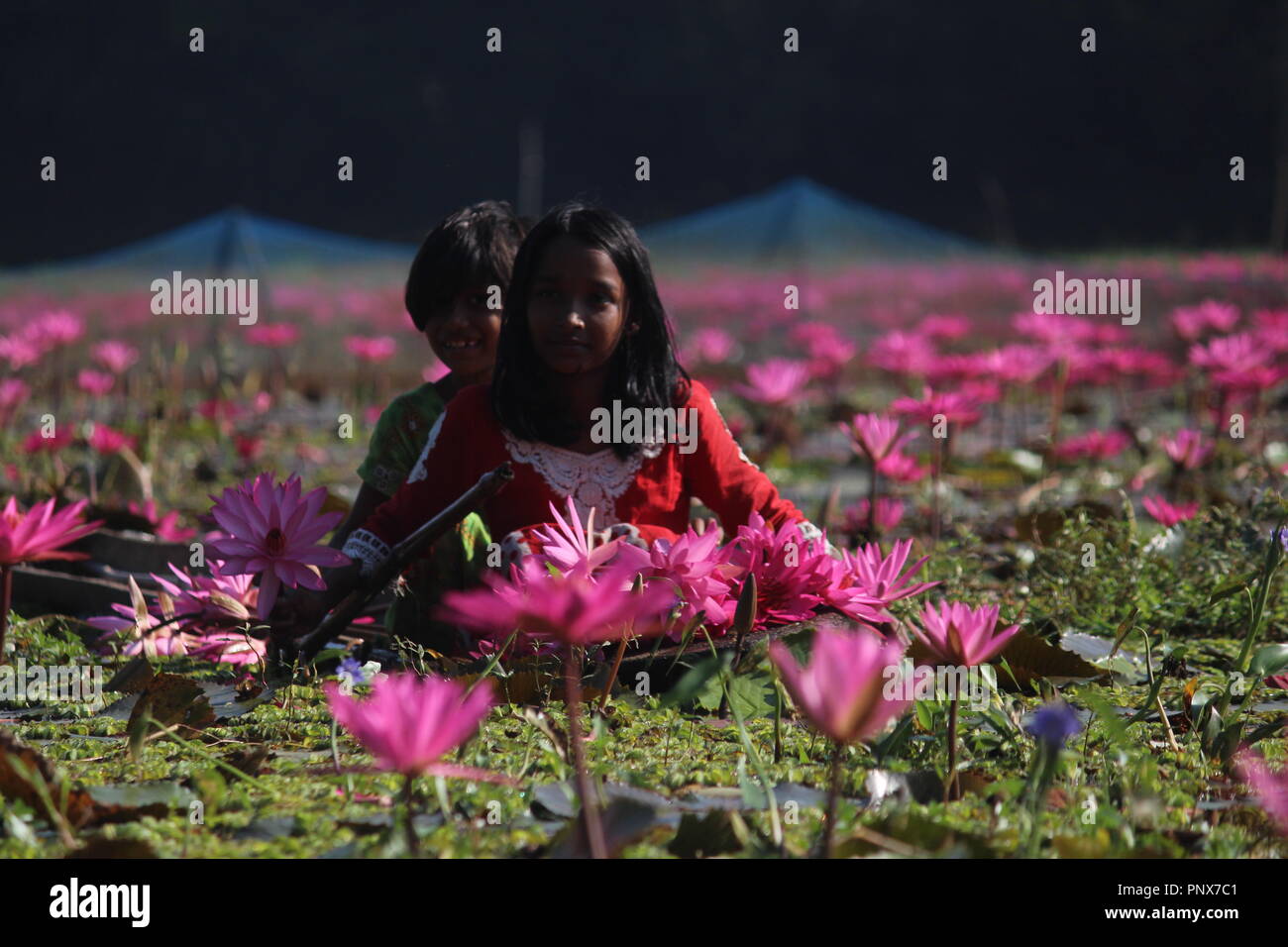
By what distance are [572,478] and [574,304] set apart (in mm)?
286

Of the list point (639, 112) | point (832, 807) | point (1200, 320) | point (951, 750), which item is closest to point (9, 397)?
point (951, 750)

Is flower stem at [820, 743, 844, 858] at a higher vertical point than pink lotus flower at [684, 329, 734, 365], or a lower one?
lower

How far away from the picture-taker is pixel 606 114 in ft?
40.5

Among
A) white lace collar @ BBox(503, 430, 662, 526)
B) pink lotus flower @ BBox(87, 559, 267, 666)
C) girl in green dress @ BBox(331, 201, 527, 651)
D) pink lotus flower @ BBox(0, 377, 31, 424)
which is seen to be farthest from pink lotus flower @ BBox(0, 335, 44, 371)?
white lace collar @ BBox(503, 430, 662, 526)

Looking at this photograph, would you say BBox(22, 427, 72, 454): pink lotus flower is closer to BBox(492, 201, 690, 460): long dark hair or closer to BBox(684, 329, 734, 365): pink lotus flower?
→ BBox(492, 201, 690, 460): long dark hair

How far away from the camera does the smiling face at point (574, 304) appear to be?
208 cm

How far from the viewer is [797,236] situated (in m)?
8.45

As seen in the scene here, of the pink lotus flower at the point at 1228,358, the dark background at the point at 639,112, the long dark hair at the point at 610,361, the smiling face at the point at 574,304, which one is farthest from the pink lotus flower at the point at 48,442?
the dark background at the point at 639,112

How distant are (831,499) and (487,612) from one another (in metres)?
1.91

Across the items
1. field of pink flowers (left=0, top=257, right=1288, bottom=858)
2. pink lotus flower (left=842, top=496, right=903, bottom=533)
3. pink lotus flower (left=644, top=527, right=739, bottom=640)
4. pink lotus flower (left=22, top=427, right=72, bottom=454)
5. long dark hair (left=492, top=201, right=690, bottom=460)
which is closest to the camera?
field of pink flowers (left=0, top=257, right=1288, bottom=858)

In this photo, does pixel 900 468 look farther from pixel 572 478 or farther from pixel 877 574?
pixel 877 574

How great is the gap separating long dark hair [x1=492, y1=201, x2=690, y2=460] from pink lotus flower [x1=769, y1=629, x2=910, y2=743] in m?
1.26

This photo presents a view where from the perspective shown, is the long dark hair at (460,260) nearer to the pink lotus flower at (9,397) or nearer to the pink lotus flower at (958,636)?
the pink lotus flower at (958,636)

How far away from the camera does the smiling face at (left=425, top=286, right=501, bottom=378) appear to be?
245cm
